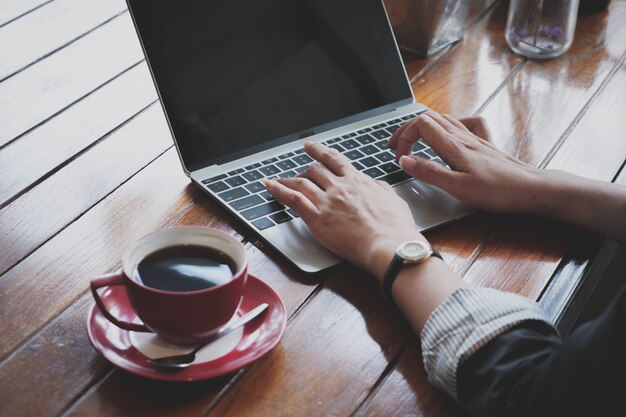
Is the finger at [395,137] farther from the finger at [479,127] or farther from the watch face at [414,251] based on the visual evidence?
the watch face at [414,251]

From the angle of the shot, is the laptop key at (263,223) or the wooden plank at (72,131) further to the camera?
the wooden plank at (72,131)

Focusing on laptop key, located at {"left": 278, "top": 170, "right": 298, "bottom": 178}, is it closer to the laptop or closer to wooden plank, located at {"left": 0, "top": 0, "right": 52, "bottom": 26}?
the laptop

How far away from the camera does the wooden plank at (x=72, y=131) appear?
40.7 inches

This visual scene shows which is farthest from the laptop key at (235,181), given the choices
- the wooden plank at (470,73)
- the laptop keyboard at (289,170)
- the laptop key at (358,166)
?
the wooden plank at (470,73)

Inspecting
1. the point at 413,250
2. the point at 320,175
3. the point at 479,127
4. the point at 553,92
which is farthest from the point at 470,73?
the point at 413,250

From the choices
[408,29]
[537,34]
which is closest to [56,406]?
[408,29]

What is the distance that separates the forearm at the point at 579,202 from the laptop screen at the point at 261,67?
30 cm

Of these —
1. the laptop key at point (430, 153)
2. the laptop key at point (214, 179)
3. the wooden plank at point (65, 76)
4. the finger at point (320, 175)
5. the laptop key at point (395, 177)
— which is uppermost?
the wooden plank at point (65, 76)

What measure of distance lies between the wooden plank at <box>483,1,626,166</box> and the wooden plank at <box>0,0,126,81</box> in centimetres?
72

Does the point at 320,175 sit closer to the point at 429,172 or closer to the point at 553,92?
the point at 429,172

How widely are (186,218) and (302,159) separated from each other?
0.18m

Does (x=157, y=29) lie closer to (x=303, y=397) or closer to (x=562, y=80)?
(x=303, y=397)

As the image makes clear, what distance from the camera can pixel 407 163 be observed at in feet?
3.27

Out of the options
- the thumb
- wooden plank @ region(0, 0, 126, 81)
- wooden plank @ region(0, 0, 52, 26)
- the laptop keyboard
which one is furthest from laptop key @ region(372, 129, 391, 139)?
wooden plank @ region(0, 0, 52, 26)
